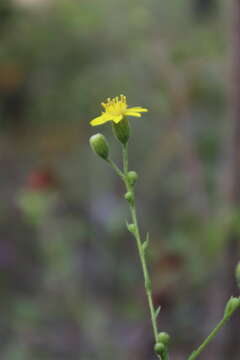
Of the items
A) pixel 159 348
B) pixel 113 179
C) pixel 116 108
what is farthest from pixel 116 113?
pixel 113 179

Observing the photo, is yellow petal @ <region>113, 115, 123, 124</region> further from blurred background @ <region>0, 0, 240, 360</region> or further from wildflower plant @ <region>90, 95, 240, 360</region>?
blurred background @ <region>0, 0, 240, 360</region>

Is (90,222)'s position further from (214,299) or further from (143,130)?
(214,299)

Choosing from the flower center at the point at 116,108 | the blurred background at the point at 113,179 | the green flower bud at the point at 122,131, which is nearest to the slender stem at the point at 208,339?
the green flower bud at the point at 122,131

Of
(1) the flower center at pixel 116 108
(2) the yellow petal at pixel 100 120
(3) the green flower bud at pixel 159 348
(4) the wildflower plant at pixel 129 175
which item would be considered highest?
(1) the flower center at pixel 116 108

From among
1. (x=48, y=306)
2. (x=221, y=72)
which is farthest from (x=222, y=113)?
(x=48, y=306)

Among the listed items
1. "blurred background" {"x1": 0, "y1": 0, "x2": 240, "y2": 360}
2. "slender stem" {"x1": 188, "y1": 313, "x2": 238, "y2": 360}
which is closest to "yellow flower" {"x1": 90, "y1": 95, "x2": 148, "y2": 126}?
"slender stem" {"x1": 188, "y1": 313, "x2": 238, "y2": 360}

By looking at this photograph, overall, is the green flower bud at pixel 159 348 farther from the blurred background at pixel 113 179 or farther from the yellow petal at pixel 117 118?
the blurred background at pixel 113 179
